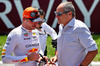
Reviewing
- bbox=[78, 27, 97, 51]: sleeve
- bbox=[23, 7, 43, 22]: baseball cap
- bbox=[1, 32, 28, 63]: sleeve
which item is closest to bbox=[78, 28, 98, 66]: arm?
bbox=[78, 27, 97, 51]: sleeve

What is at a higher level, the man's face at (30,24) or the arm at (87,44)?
the man's face at (30,24)

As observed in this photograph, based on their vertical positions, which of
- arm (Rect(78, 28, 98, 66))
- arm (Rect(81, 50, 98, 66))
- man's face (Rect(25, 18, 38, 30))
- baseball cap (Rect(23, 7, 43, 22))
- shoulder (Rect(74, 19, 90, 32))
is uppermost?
baseball cap (Rect(23, 7, 43, 22))

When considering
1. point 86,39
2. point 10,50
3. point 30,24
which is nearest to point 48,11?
point 30,24

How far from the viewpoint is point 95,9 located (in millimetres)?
12648

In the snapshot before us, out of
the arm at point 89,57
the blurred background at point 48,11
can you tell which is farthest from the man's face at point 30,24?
the blurred background at point 48,11

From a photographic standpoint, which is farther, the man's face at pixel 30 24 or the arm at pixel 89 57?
the man's face at pixel 30 24

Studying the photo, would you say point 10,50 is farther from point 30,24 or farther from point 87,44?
point 87,44

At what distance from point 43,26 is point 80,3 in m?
7.75

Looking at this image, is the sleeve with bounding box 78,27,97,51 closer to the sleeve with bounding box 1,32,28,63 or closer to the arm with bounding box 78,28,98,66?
the arm with bounding box 78,28,98,66

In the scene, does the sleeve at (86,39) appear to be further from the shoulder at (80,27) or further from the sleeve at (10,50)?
the sleeve at (10,50)

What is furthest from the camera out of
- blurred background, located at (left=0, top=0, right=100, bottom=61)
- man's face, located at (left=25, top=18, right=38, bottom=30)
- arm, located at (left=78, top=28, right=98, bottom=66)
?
blurred background, located at (left=0, top=0, right=100, bottom=61)

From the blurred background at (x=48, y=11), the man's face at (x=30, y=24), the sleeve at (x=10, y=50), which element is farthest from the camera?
the blurred background at (x=48, y=11)

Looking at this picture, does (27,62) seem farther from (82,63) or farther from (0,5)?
(0,5)

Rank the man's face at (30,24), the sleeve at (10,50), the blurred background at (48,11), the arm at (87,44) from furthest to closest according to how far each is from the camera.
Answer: the blurred background at (48,11), the man's face at (30,24), the sleeve at (10,50), the arm at (87,44)
